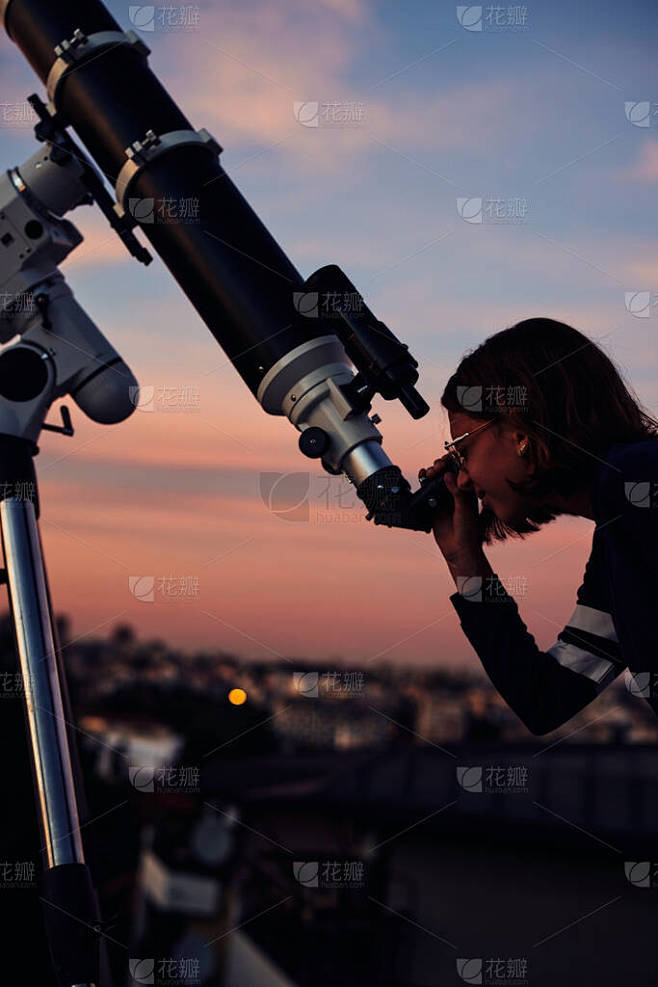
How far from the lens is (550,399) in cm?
149

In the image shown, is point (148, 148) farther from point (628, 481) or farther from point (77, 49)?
point (628, 481)

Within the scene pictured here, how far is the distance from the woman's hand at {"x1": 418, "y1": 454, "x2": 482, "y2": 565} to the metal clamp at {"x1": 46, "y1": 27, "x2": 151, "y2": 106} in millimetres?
1189

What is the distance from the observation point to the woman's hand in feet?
5.08

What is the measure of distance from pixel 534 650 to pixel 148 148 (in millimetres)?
1232

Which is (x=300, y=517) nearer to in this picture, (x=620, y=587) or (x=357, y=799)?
(x=620, y=587)

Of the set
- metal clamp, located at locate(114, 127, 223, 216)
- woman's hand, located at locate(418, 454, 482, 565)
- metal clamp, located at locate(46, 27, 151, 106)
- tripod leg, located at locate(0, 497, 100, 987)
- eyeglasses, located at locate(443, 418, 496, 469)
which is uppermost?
metal clamp, located at locate(46, 27, 151, 106)

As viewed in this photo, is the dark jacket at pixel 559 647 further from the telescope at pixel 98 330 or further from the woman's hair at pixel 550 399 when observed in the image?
the telescope at pixel 98 330

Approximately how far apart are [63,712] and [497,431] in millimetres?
933

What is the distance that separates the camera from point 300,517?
1752mm

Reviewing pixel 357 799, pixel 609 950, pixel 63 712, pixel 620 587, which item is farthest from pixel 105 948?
pixel 357 799

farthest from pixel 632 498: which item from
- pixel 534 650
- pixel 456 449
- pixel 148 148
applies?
pixel 148 148

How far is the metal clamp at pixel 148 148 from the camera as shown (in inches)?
77.4

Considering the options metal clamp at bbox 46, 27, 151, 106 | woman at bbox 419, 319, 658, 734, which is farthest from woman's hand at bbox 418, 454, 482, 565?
metal clamp at bbox 46, 27, 151, 106

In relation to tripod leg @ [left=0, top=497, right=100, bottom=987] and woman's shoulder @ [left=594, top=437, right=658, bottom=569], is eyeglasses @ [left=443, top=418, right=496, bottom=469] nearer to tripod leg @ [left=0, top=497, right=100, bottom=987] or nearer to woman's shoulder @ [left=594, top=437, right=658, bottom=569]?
woman's shoulder @ [left=594, top=437, right=658, bottom=569]
